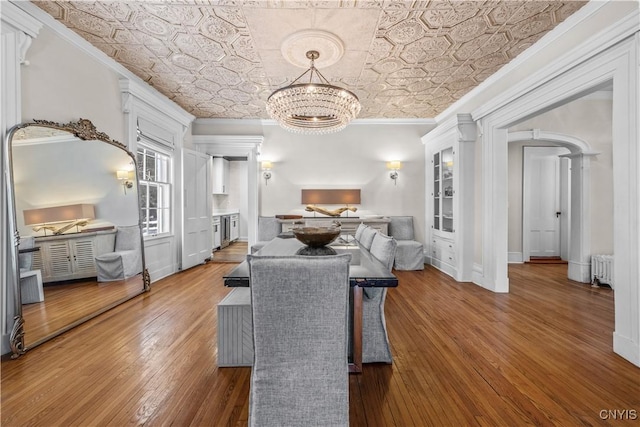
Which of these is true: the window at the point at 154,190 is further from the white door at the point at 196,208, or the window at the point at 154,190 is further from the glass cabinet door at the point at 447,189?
the glass cabinet door at the point at 447,189

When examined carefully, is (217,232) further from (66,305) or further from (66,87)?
(66,87)

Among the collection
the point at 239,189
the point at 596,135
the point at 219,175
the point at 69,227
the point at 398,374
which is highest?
the point at 596,135

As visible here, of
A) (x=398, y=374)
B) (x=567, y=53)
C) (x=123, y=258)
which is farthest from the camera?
(x=123, y=258)

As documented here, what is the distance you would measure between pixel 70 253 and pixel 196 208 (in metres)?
2.70

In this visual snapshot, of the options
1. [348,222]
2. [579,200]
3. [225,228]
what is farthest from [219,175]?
[579,200]

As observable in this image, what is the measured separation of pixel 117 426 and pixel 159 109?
13.4ft

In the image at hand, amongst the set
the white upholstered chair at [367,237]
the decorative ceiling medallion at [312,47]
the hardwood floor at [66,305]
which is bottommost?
the hardwood floor at [66,305]

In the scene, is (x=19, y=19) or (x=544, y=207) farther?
(x=544, y=207)

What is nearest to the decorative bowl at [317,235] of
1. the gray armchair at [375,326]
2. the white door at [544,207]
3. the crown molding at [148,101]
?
the gray armchair at [375,326]

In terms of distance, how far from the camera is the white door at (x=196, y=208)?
507 cm

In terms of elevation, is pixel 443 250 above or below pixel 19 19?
below

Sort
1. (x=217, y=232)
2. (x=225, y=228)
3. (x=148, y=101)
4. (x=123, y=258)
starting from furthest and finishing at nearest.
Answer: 1. (x=225, y=228)
2. (x=217, y=232)
3. (x=148, y=101)
4. (x=123, y=258)

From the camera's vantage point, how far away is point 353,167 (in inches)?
228

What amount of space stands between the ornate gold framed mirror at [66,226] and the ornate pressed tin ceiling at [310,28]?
103 cm
